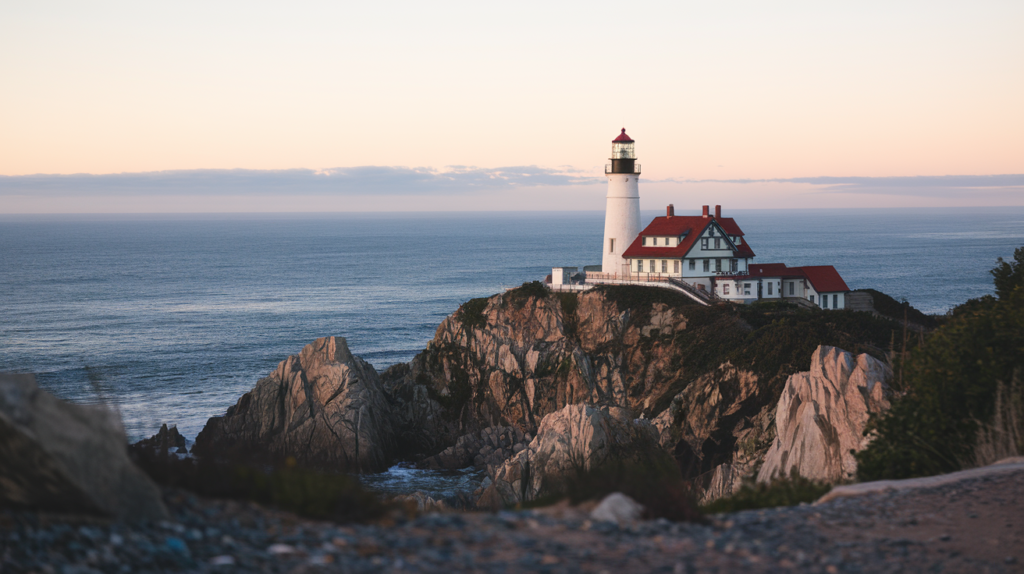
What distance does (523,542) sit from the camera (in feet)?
27.9

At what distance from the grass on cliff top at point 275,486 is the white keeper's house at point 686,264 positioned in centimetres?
4306

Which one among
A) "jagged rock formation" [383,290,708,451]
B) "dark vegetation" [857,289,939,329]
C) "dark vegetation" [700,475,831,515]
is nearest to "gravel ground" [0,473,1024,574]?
"dark vegetation" [700,475,831,515]

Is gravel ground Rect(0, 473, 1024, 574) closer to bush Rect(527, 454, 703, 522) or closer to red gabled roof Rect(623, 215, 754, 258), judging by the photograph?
bush Rect(527, 454, 703, 522)

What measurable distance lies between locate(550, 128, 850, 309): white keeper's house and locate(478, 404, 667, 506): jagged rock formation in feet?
63.6

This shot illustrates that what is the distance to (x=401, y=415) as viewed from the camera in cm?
4712

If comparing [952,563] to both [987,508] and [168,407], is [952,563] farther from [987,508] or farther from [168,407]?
[168,407]

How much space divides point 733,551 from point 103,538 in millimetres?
6430

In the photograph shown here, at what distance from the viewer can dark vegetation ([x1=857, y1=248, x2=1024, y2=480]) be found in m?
14.6

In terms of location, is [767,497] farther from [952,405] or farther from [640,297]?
[640,297]

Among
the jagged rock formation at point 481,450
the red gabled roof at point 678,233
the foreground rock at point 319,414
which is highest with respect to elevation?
the red gabled roof at point 678,233

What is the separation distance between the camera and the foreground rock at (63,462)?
7.59m

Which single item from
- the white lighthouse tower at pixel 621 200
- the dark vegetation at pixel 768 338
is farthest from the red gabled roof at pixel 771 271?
the white lighthouse tower at pixel 621 200

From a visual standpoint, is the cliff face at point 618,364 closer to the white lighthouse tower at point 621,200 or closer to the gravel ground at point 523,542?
the white lighthouse tower at point 621,200

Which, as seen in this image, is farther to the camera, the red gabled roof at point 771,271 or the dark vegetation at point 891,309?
the red gabled roof at point 771,271
